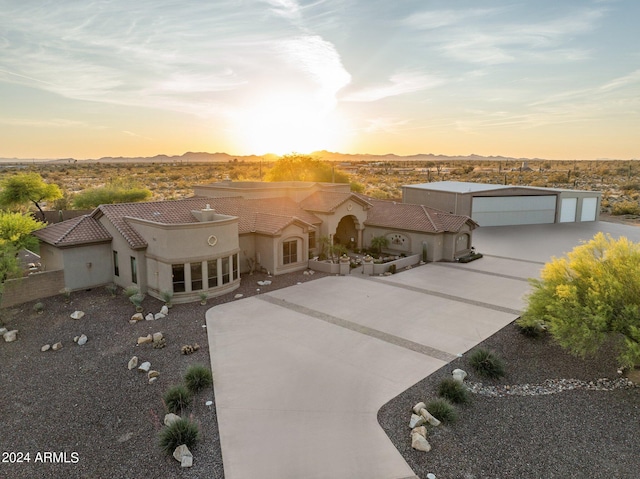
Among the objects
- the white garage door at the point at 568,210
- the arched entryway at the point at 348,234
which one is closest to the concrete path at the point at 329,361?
the arched entryway at the point at 348,234

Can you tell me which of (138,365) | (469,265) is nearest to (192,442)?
(138,365)

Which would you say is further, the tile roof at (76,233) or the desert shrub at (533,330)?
the tile roof at (76,233)

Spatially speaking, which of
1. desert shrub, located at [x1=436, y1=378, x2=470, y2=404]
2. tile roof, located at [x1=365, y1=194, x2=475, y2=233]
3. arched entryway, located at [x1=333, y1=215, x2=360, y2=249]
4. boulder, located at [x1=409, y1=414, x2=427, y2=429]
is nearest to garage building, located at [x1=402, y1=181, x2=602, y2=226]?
tile roof, located at [x1=365, y1=194, x2=475, y2=233]

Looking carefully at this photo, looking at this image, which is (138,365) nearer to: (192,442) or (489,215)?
(192,442)

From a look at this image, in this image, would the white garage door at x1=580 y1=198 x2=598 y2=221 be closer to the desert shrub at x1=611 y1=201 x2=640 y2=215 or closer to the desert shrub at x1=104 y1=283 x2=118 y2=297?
the desert shrub at x1=611 y1=201 x2=640 y2=215

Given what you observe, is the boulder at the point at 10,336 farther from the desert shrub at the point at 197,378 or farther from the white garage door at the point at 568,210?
the white garage door at the point at 568,210

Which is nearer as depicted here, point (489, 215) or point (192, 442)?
point (192, 442)

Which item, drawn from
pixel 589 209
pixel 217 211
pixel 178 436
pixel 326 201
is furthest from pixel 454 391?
pixel 589 209
